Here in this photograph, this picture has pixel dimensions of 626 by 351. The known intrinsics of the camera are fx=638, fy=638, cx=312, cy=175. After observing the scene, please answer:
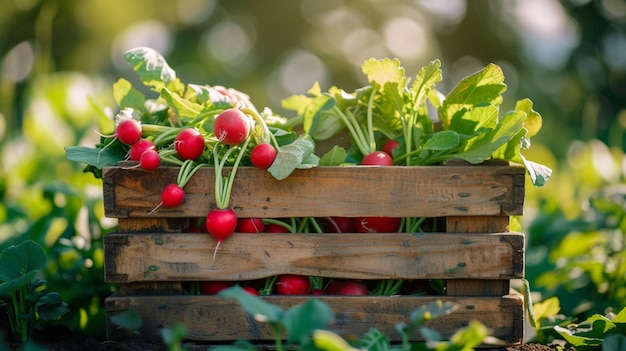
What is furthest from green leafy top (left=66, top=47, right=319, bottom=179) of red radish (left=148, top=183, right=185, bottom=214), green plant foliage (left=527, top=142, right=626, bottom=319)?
green plant foliage (left=527, top=142, right=626, bottom=319)

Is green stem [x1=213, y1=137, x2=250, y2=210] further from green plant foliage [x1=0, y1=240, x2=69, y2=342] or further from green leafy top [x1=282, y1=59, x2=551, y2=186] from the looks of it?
green plant foliage [x1=0, y1=240, x2=69, y2=342]

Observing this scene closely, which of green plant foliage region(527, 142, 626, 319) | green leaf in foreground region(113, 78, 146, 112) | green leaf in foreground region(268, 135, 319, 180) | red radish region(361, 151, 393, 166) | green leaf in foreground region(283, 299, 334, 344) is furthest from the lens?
green plant foliage region(527, 142, 626, 319)

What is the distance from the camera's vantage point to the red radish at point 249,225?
2.00 metres

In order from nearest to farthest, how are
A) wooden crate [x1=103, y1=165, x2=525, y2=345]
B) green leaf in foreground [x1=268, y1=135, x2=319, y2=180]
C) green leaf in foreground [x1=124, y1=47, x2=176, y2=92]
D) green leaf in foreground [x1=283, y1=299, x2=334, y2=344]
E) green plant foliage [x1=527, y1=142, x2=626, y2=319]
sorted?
green leaf in foreground [x1=283, y1=299, x2=334, y2=344] < green leaf in foreground [x1=268, y1=135, x2=319, y2=180] < wooden crate [x1=103, y1=165, x2=525, y2=345] < green leaf in foreground [x1=124, y1=47, x2=176, y2=92] < green plant foliage [x1=527, y1=142, x2=626, y2=319]

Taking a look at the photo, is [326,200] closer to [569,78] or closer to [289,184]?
[289,184]

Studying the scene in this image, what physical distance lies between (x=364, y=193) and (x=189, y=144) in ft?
1.82

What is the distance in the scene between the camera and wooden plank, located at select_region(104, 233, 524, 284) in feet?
6.45

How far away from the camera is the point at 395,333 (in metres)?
1.98

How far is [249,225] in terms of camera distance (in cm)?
200

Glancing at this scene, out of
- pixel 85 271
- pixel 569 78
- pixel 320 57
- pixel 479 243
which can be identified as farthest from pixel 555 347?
pixel 320 57

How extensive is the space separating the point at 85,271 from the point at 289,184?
1.17m

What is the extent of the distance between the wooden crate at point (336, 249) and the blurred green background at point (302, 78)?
0.58 m

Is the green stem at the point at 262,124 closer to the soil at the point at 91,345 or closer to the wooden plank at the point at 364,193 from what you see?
the wooden plank at the point at 364,193

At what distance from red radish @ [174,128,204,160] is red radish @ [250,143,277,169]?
17 cm
